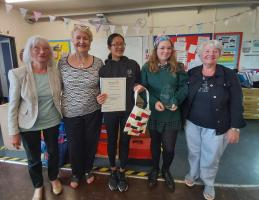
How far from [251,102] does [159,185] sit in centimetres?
305

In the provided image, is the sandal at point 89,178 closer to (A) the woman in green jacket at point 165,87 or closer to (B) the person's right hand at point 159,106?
(A) the woman in green jacket at point 165,87

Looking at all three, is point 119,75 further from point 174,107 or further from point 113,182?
point 113,182

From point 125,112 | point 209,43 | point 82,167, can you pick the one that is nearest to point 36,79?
point 125,112

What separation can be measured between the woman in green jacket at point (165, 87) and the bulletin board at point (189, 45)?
2790 millimetres

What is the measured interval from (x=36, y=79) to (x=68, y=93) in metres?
0.29

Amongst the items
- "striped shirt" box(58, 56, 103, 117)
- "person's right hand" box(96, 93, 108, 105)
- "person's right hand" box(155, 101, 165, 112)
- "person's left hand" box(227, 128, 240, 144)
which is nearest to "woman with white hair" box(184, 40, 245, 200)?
"person's left hand" box(227, 128, 240, 144)

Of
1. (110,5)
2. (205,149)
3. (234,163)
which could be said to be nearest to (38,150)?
(205,149)

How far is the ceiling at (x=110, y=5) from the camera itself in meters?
3.79

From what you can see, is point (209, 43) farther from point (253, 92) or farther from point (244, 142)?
point (253, 92)

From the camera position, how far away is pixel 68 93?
1694 mm

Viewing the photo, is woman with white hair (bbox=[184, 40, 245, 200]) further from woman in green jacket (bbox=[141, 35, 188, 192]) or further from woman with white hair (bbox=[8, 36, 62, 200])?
woman with white hair (bbox=[8, 36, 62, 200])

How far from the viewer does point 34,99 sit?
1.57 meters

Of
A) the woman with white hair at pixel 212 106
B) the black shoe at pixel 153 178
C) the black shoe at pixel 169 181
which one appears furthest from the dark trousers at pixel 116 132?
the woman with white hair at pixel 212 106

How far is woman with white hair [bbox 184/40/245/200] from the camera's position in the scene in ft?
5.16
